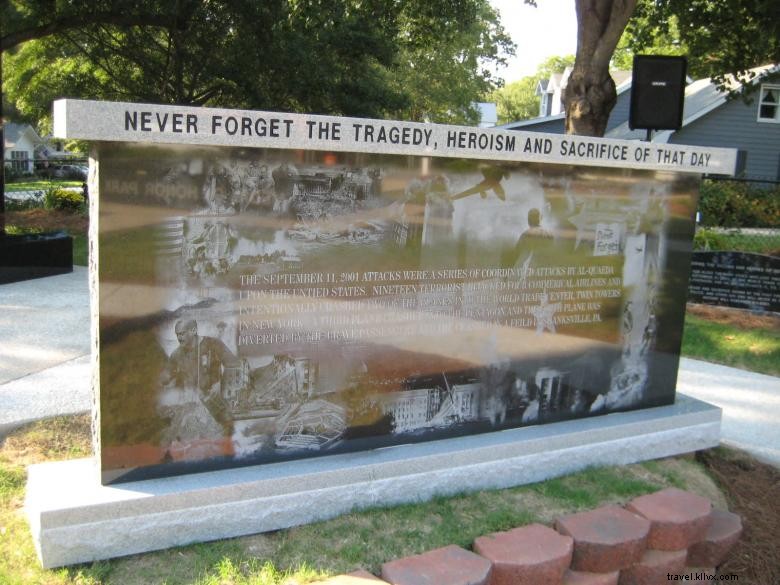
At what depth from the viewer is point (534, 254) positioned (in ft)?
14.6

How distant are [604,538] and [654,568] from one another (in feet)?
1.24

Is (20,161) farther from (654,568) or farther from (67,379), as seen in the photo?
(654,568)

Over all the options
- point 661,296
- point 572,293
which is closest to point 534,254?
point 572,293

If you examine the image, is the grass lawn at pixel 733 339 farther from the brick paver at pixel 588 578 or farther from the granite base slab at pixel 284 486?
the brick paver at pixel 588 578

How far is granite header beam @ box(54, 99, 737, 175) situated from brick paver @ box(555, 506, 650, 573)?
1.98m

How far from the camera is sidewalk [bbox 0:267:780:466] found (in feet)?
17.6

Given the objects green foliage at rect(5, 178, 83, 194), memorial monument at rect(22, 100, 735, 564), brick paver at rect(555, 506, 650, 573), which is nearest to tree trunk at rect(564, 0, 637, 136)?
memorial monument at rect(22, 100, 735, 564)

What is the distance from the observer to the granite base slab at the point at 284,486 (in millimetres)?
3299

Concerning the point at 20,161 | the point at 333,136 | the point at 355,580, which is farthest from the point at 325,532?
the point at 20,161

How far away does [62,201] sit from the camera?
2034 cm

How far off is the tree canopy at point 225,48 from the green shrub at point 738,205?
241 inches

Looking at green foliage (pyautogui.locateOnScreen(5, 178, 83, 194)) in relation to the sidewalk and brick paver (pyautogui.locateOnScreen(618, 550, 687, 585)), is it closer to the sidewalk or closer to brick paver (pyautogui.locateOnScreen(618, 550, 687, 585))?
the sidewalk

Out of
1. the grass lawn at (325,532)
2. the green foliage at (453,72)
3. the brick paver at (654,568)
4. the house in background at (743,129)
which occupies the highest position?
the green foliage at (453,72)

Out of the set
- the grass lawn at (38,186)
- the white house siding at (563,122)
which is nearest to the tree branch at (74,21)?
the grass lawn at (38,186)
